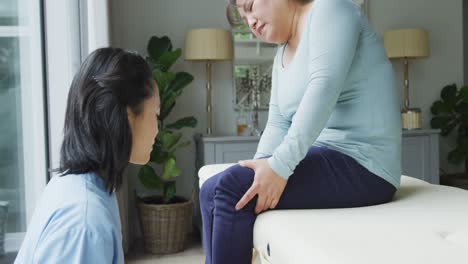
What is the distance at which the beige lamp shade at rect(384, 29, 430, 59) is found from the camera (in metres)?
3.57

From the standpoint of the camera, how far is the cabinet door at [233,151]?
3.16 metres

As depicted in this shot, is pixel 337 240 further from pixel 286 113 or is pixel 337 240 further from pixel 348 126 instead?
pixel 286 113

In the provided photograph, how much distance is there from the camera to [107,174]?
902 mm

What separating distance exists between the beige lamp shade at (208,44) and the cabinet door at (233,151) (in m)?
0.55

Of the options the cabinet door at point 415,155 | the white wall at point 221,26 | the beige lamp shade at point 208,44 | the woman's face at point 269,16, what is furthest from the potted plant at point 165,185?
the woman's face at point 269,16

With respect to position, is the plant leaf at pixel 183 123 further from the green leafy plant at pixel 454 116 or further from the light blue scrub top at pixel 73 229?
the light blue scrub top at pixel 73 229

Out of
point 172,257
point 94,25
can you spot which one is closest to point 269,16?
point 94,25

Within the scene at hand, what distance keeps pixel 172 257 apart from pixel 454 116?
2388mm

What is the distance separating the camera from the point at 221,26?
11.6 ft

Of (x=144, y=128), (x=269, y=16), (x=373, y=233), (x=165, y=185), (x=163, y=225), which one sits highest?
(x=269, y=16)

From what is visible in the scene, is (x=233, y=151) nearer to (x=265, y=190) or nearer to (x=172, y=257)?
(x=172, y=257)

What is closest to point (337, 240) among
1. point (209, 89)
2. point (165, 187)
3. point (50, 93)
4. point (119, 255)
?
point (119, 255)

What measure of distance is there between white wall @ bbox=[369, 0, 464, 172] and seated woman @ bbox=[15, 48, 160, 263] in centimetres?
323

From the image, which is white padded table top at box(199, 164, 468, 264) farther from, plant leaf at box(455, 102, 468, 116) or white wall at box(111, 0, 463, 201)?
plant leaf at box(455, 102, 468, 116)
